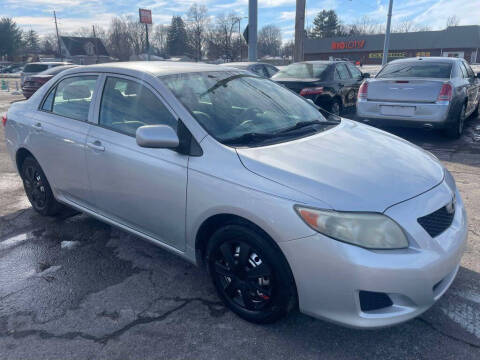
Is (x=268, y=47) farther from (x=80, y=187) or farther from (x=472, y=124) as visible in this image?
(x=80, y=187)

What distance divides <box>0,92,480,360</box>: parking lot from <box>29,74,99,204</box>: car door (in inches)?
24.4

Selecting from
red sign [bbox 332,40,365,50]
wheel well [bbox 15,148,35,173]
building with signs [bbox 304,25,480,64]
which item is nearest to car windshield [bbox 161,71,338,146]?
wheel well [bbox 15,148,35,173]

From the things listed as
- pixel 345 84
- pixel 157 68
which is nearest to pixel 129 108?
pixel 157 68

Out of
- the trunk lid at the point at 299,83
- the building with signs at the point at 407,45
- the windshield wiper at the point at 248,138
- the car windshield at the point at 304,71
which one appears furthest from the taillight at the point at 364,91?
the building with signs at the point at 407,45

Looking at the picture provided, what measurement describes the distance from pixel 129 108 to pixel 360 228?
203cm

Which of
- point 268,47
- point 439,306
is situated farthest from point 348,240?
point 268,47

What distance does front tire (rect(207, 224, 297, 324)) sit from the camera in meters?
2.27

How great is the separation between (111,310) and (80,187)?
1285 mm

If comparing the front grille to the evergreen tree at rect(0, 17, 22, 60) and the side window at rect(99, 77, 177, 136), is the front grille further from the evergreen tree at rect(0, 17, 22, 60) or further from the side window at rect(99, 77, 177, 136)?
the evergreen tree at rect(0, 17, 22, 60)

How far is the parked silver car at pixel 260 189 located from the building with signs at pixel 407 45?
208ft

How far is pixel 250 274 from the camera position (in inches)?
95.9

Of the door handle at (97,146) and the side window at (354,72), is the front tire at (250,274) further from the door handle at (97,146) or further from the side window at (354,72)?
the side window at (354,72)

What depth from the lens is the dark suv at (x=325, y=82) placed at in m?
9.01

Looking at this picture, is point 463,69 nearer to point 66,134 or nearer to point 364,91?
point 364,91
